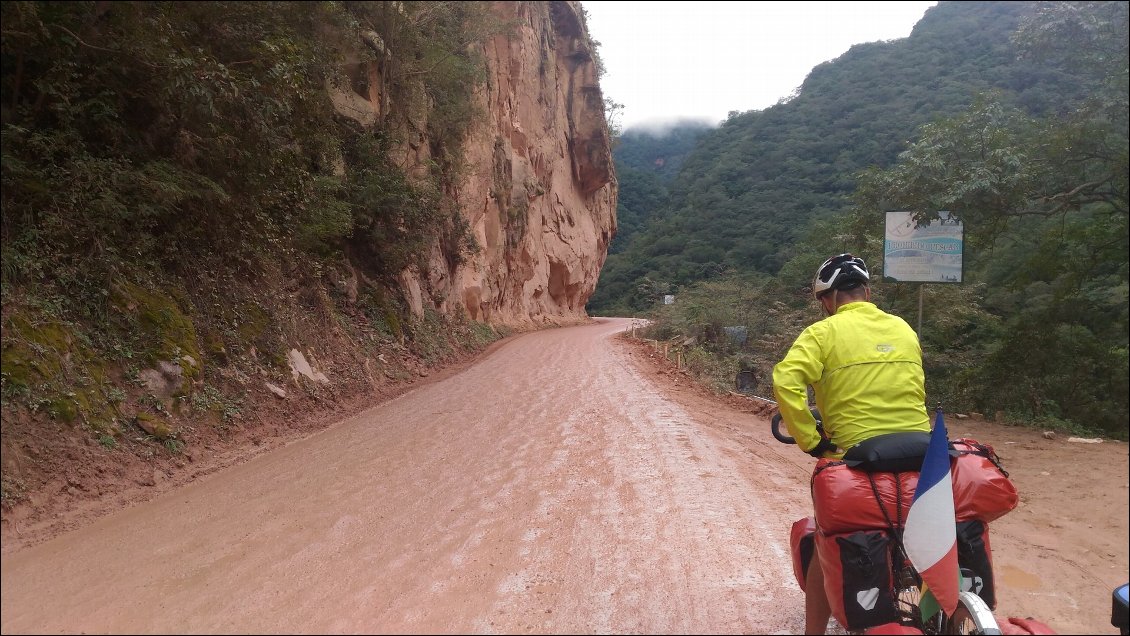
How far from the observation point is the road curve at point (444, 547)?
2.88 meters

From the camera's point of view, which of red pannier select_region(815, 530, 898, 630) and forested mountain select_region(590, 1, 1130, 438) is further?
forested mountain select_region(590, 1, 1130, 438)

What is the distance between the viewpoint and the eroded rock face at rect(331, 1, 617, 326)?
23156mm

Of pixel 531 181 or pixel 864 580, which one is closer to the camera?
pixel 864 580

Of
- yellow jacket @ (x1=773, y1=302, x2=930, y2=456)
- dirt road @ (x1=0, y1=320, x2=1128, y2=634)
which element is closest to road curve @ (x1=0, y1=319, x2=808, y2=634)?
dirt road @ (x1=0, y1=320, x2=1128, y2=634)

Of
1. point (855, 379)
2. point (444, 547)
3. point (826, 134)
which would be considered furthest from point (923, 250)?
point (826, 134)

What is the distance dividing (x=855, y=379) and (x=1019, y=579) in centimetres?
227

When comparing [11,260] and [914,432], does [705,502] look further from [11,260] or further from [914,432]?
[11,260]

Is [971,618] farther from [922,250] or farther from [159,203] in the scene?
[159,203]

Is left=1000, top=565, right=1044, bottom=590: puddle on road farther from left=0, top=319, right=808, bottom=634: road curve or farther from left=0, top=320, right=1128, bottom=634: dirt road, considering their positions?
left=0, top=319, right=808, bottom=634: road curve

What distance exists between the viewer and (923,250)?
7.52m

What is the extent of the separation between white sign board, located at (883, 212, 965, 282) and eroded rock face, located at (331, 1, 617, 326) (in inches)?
444

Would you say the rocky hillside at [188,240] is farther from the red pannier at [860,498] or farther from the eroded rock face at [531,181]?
the red pannier at [860,498]

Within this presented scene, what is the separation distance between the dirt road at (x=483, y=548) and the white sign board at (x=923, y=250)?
246 cm

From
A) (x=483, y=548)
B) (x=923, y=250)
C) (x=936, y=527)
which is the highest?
(x=923, y=250)
